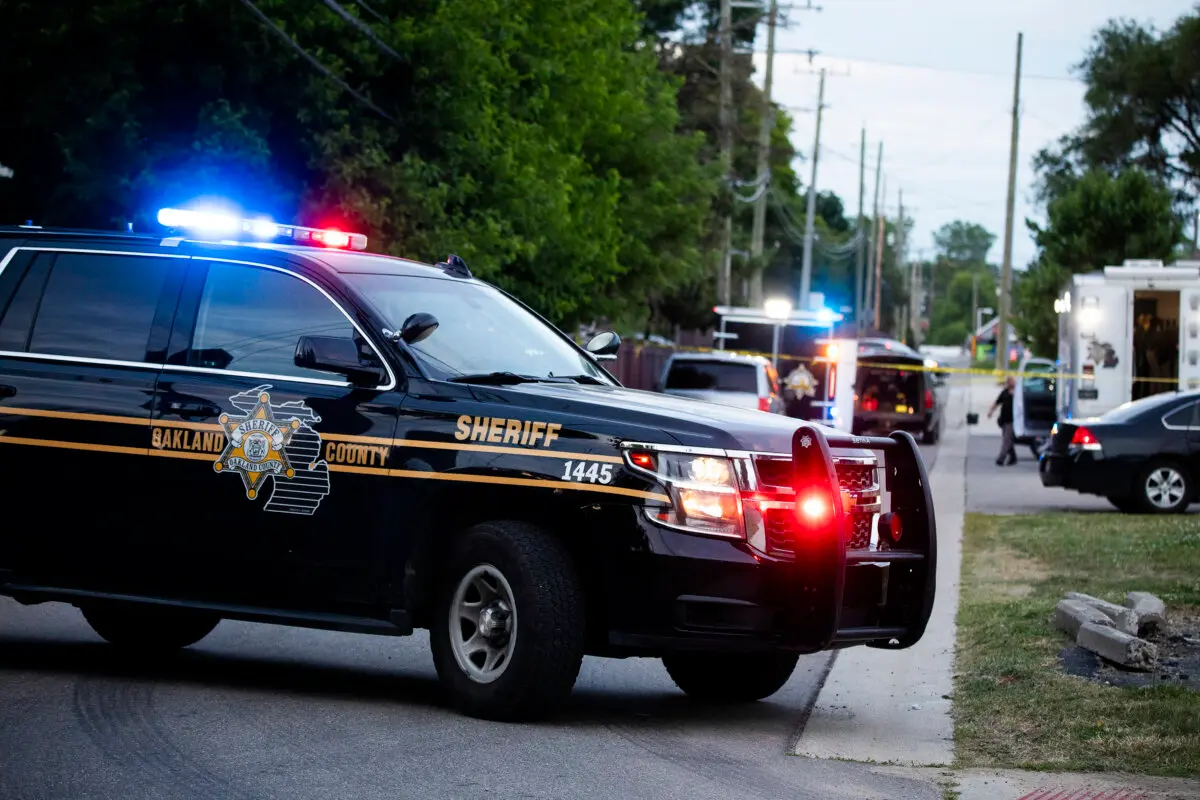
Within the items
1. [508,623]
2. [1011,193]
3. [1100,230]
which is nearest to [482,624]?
[508,623]

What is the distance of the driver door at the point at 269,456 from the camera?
26.2 feet

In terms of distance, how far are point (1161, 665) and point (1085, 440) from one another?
489 inches

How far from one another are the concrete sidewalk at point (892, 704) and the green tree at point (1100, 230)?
42.2 metres

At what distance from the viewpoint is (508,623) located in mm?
7684

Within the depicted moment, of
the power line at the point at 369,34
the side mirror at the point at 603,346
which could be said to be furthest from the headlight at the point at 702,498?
the power line at the point at 369,34

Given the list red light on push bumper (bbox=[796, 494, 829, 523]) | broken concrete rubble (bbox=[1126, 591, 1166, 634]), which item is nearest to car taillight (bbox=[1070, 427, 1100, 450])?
broken concrete rubble (bbox=[1126, 591, 1166, 634])

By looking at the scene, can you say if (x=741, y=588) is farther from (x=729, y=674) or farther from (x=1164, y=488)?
(x=1164, y=488)

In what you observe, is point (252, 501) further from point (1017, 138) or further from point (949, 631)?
point (1017, 138)

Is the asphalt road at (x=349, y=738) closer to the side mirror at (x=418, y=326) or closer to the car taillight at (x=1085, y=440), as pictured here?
the side mirror at (x=418, y=326)

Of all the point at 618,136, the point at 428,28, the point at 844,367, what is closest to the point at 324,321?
the point at 428,28

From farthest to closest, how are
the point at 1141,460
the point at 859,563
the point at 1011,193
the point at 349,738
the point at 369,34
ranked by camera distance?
1. the point at 1011,193
2. the point at 369,34
3. the point at 1141,460
4. the point at 859,563
5. the point at 349,738

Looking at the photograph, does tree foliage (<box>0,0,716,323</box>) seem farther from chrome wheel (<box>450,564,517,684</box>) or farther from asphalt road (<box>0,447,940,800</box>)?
chrome wheel (<box>450,564,517,684</box>)

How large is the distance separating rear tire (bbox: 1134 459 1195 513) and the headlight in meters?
15.0

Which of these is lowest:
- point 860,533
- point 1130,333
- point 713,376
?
point 860,533
